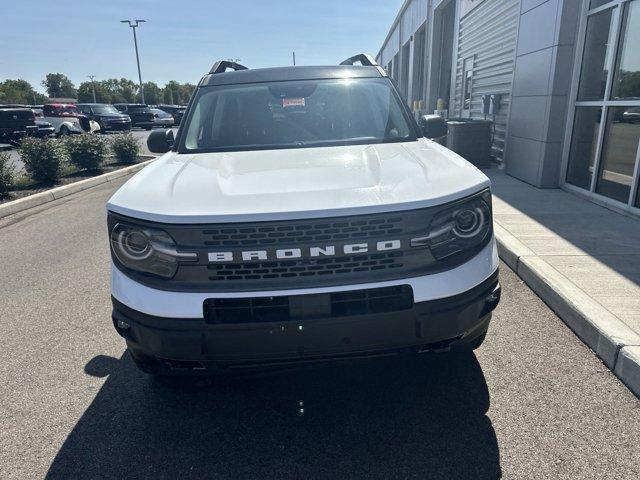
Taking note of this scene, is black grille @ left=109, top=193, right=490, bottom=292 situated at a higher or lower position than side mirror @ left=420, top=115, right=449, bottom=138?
lower

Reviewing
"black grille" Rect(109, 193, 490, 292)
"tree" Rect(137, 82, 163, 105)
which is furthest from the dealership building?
"tree" Rect(137, 82, 163, 105)

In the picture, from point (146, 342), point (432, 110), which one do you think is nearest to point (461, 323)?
point (146, 342)

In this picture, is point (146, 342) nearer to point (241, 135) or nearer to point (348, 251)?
point (348, 251)

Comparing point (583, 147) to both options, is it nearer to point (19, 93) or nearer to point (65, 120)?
point (65, 120)

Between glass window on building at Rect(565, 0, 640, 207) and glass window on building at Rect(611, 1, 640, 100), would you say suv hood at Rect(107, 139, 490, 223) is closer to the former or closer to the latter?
glass window on building at Rect(565, 0, 640, 207)

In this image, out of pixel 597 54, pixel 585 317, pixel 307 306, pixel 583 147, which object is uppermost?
pixel 597 54

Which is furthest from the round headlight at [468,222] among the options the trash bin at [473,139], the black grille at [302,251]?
the trash bin at [473,139]

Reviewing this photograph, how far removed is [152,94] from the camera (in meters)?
120

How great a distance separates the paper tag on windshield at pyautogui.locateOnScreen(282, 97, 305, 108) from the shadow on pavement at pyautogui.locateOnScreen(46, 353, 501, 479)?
1.91 meters

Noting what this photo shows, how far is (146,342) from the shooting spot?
7.11 ft

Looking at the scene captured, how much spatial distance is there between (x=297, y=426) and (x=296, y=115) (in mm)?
2145

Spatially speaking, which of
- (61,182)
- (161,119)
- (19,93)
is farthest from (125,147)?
(19,93)

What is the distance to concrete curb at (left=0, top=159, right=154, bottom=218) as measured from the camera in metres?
8.06

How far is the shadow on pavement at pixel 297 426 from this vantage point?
2195mm
